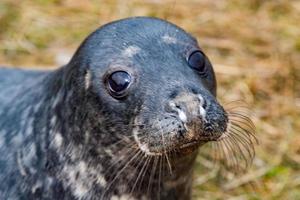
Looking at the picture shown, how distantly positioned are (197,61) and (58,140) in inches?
27.9

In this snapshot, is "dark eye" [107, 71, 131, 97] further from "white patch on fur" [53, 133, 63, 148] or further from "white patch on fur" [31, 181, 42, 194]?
"white patch on fur" [31, 181, 42, 194]

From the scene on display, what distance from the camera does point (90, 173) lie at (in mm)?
3912

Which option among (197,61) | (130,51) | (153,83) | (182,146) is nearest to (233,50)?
(197,61)

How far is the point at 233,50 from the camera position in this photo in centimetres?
675

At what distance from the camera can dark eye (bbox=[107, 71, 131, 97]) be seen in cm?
370

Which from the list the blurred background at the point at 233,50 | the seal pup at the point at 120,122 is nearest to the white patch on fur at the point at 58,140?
the seal pup at the point at 120,122

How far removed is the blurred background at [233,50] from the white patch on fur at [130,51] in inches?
69.3

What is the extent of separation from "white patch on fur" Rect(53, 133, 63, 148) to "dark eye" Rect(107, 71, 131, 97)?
1.27 ft

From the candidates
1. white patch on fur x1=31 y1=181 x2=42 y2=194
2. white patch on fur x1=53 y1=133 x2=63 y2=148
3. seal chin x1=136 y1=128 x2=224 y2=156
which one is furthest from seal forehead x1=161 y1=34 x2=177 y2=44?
white patch on fur x1=31 y1=181 x2=42 y2=194

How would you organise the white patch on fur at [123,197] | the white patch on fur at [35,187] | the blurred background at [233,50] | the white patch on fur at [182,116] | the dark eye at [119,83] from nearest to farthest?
the white patch on fur at [182,116] < the dark eye at [119,83] < the white patch on fur at [123,197] < the white patch on fur at [35,187] < the blurred background at [233,50]

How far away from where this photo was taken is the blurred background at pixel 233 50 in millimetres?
5512

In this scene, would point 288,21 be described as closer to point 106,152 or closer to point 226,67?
point 226,67

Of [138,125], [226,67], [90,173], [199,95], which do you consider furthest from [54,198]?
[226,67]

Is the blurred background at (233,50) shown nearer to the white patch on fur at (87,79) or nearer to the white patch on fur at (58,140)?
the white patch on fur at (58,140)
